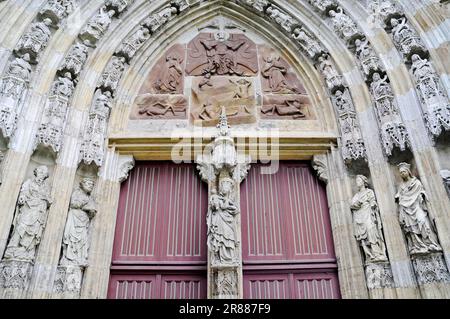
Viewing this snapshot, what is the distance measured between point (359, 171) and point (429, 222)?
1.22m

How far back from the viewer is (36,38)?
204 inches

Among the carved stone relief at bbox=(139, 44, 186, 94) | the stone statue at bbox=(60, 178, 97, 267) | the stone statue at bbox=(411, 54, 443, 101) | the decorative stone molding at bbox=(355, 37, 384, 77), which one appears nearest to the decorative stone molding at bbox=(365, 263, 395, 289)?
the stone statue at bbox=(411, 54, 443, 101)

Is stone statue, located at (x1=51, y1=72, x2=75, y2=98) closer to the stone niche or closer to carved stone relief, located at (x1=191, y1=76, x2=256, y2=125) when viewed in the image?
the stone niche

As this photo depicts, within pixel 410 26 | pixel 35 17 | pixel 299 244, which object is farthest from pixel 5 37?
pixel 410 26

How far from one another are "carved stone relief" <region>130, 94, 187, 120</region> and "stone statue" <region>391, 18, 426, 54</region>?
3.32 m

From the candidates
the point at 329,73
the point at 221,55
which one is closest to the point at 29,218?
the point at 221,55

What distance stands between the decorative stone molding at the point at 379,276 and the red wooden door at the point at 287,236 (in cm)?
61

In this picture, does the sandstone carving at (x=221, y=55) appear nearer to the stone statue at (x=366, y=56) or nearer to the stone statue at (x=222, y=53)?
the stone statue at (x=222, y=53)

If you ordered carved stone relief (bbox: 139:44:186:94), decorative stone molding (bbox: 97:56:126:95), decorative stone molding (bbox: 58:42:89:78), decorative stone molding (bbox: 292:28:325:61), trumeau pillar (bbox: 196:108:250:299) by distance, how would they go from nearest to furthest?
trumeau pillar (bbox: 196:108:250:299)
decorative stone molding (bbox: 58:42:89:78)
decorative stone molding (bbox: 97:56:126:95)
decorative stone molding (bbox: 292:28:325:61)
carved stone relief (bbox: 139:44:186:94)

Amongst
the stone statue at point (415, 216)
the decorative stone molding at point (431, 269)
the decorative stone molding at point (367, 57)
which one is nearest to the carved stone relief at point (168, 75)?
the decorative stone molding at point (367, 57)

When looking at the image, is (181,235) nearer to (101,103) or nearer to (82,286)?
(82,286)

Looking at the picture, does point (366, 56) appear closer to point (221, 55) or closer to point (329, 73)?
point (329, 73)

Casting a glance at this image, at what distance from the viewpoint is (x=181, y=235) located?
5.23 m

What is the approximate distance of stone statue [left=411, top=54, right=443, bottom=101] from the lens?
4.74 m
